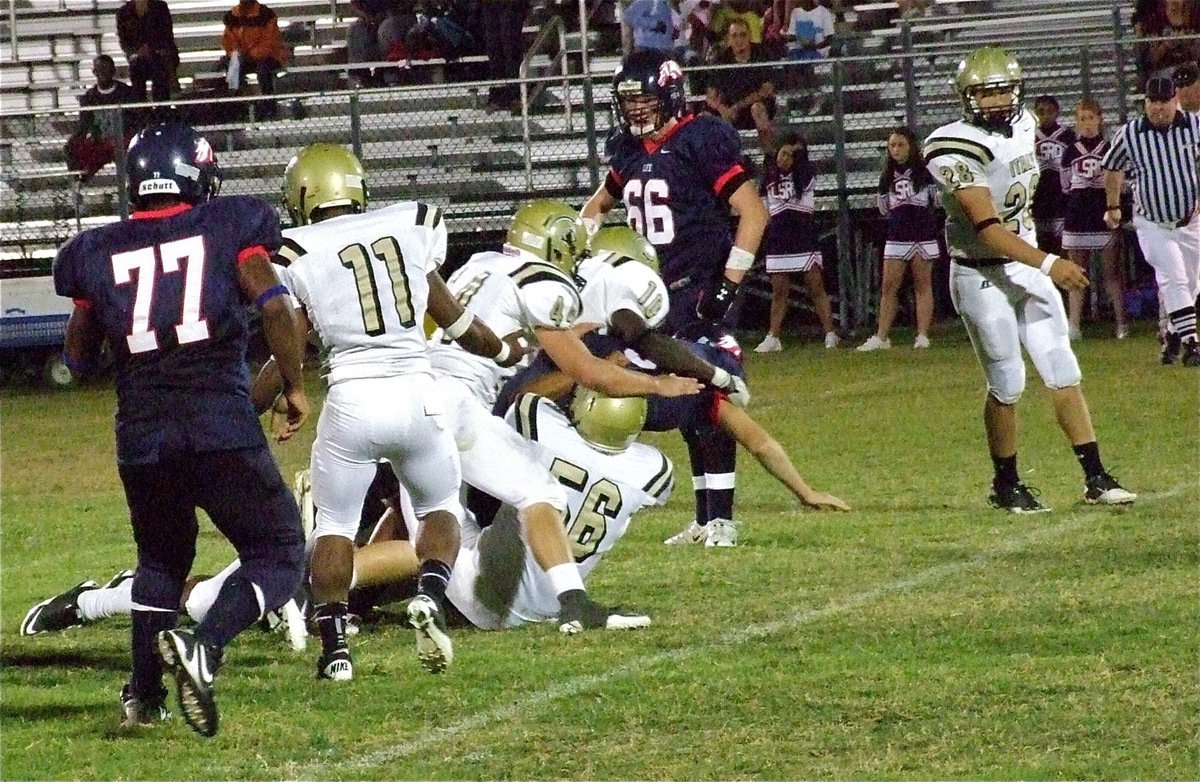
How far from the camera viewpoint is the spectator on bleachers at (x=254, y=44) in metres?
17.6

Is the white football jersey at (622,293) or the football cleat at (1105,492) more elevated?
the white football jersey at (622,293)

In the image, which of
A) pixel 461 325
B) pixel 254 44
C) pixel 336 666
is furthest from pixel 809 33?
pixel 336 666

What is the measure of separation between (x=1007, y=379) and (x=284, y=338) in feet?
13.0

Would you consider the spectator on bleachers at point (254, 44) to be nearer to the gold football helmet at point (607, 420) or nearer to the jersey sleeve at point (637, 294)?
the jersey sleeve at point (637, 294)

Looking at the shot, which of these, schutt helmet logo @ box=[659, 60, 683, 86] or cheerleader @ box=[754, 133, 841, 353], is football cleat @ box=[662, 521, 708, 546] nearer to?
schutt helmet logo @ box=[659, 60, 683, 86]

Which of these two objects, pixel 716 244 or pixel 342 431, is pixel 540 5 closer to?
pixel 716 244

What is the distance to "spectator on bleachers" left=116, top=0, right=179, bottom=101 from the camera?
56.5ft

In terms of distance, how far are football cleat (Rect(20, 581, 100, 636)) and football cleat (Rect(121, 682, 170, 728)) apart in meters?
1.22

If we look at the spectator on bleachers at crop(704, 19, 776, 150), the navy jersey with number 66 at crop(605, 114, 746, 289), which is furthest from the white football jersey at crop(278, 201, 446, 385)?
the spectator on bleachers at crop(704, 19, 776, 150)

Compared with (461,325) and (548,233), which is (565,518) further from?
(548,233)

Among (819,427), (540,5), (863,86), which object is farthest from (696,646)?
(540,5)

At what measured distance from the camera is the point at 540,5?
60.0 feet

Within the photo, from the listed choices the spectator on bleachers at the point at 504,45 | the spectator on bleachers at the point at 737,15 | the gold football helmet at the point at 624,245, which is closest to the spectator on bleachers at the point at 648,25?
the spectator on bleachers at the point at 737,15

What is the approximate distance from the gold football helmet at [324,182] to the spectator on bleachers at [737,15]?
1178 cm
